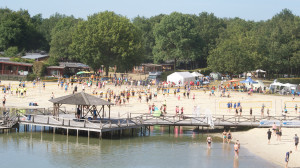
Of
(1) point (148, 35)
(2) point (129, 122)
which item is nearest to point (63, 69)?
(1) point (148, 35)

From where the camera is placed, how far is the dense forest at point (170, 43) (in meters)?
95.9

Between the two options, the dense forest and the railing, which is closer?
the railing

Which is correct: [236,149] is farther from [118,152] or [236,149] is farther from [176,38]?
[176,38]

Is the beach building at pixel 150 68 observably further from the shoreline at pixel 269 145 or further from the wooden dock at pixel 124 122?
the shoreline at pixel 269 145

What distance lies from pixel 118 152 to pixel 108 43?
2205 inches

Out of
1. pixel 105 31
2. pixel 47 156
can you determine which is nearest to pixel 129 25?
pixel 105 31

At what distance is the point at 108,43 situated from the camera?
313ft

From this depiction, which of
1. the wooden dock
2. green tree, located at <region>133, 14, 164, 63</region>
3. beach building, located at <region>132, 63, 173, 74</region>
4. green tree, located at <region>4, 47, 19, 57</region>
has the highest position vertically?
green tree, located at <region>133, 14, 164, 63</region>

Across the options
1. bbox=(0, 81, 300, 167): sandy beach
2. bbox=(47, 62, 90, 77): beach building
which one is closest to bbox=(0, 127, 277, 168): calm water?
bbox=(0, 81, 300, 167): sandy beach

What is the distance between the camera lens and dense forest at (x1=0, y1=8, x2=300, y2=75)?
315 feet

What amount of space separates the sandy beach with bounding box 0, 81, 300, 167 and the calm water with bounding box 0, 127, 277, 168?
9.95ft

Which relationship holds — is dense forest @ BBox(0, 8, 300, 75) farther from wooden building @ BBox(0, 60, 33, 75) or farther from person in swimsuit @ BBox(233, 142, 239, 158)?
person in swimsuit @ BBox(233, 142, 239, 158)

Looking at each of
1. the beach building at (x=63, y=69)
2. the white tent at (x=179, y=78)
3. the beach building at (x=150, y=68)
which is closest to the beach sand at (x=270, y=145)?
the white tent at (x=179, y=78)

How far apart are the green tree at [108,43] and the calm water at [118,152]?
4748 centimetres
